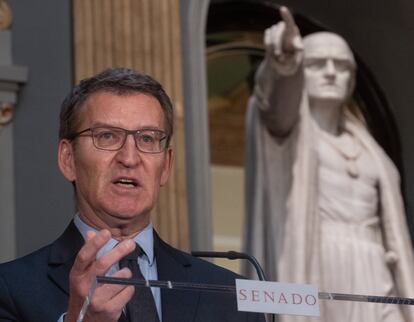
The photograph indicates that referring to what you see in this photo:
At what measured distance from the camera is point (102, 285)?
1.73m

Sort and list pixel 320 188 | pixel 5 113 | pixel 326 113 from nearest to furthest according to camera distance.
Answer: pixel 5 113 → pixel 320 188 → pixel 326 113

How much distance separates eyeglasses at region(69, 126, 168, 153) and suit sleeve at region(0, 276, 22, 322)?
0.83 feet

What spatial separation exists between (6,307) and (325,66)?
386cm

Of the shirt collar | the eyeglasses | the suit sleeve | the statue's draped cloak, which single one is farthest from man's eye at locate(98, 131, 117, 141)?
the statue's draped cloak

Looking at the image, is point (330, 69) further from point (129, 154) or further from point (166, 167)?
point (129, 154)

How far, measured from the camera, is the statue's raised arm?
5.04 m

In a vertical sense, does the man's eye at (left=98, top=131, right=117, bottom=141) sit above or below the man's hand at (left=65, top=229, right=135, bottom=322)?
above

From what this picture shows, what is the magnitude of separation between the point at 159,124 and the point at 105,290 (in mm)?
394

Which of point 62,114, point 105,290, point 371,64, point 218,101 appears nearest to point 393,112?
point 371,64

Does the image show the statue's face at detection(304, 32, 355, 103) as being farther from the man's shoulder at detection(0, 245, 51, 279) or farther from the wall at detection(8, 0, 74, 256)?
the man's shoulder at detection(0, 245, 51, 279)

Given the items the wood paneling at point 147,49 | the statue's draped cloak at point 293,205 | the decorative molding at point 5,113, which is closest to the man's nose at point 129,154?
the decorative molding at point 5,113

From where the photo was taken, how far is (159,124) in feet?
6.73

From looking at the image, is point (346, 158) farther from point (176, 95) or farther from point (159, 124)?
point (159, 124)

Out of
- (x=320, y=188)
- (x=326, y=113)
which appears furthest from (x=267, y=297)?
(x=326, y=113)
